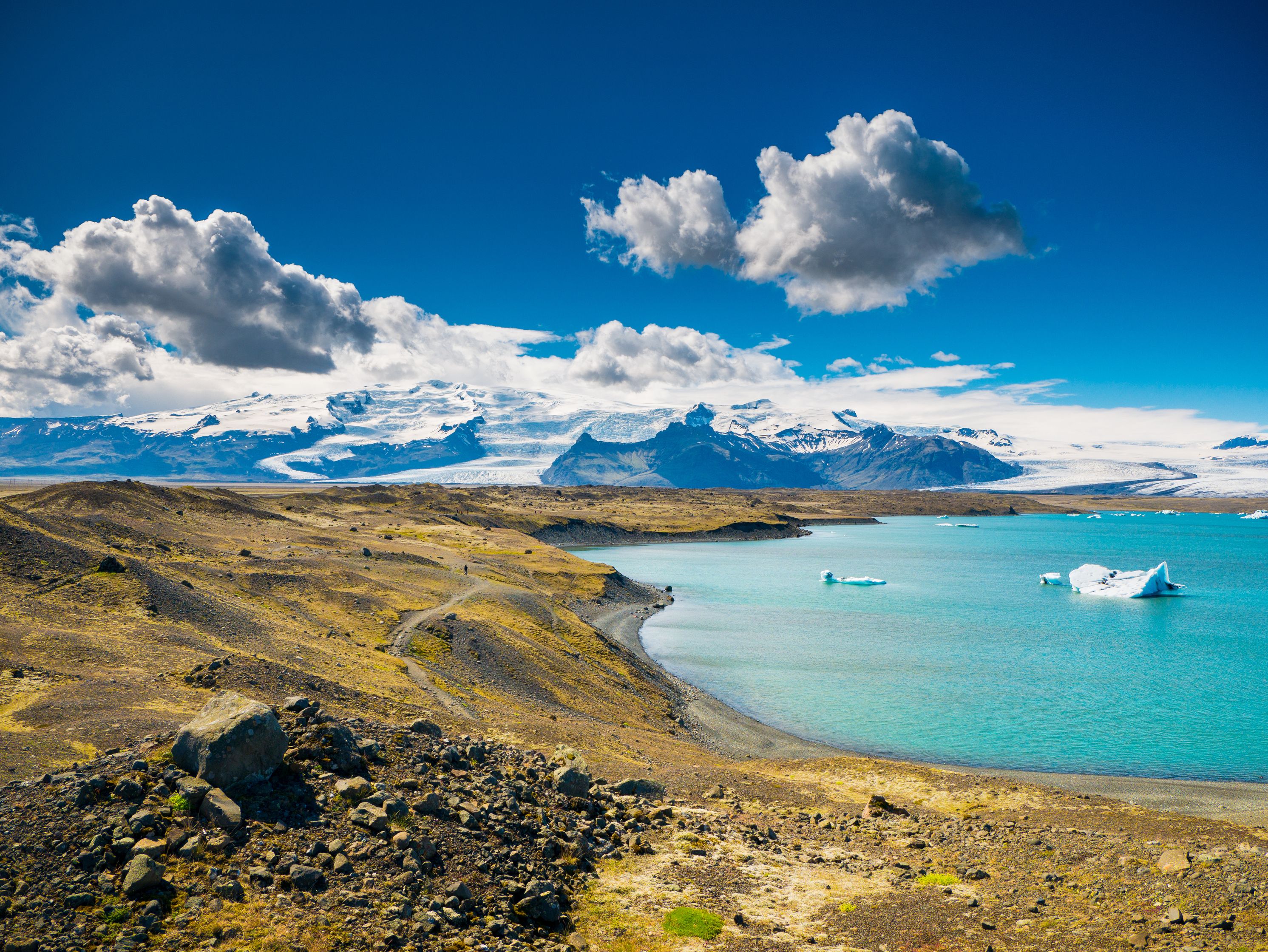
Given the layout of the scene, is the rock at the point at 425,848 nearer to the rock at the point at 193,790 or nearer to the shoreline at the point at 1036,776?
the rock at the point at 193,790

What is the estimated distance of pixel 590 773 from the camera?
1149 inches

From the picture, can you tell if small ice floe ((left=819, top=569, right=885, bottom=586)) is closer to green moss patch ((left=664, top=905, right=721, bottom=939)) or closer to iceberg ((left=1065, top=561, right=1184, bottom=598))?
iceberg ((left=1065, top=561, right=1184, bottom=598))

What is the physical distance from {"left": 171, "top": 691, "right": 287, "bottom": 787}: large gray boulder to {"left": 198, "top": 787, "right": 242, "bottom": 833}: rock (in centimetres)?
69

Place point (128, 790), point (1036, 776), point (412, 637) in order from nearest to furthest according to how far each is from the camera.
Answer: point (128, 790) < point (1036, 776) < point (412, 637)

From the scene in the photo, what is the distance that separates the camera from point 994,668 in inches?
2766

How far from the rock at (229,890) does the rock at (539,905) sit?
251 inches

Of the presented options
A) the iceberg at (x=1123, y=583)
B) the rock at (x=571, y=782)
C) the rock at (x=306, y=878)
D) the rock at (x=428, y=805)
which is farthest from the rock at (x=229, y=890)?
the iceberg at (x=1123, y=583)

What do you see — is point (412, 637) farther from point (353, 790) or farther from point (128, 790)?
point (128, 790)

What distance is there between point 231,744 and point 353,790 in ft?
11.2

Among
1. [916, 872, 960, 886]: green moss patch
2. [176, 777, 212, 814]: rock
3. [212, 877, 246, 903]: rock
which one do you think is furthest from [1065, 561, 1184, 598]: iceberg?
[176, 777, 212, 814]: rock

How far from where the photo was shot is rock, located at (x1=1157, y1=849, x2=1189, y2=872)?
19844mm

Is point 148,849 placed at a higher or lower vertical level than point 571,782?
higher

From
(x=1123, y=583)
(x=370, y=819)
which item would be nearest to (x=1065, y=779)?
(x=370, y=819)

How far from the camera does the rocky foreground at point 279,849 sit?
13797 mm
